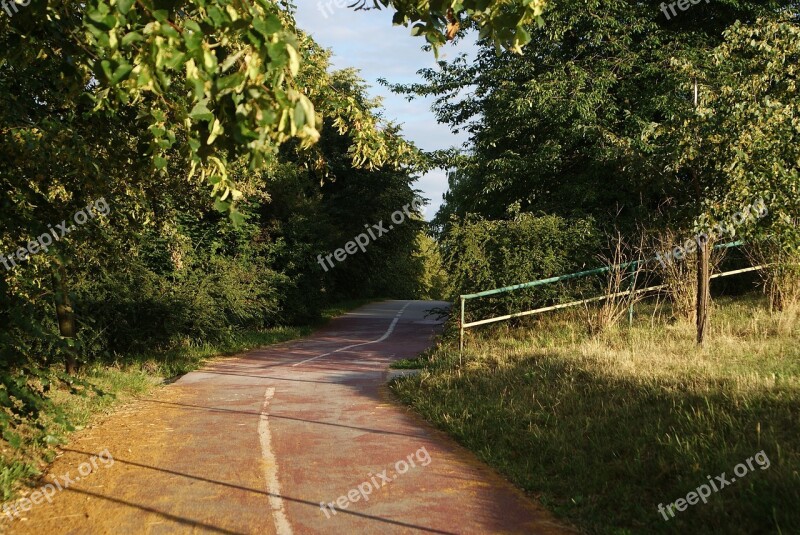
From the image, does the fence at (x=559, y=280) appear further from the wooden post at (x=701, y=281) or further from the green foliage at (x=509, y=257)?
the wooden post at (x=701, y=281)

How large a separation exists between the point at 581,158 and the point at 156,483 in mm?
15849

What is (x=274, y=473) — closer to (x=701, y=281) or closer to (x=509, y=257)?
(x=701, y=281)

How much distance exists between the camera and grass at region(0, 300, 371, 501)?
7742mm

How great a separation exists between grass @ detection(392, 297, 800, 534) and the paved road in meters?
0.50

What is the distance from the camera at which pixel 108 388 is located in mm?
12648

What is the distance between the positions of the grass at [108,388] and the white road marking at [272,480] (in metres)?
1.91

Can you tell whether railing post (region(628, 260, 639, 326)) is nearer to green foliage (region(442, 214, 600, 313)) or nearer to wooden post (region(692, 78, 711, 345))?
green foliage (region(442, 214, 600, 313))

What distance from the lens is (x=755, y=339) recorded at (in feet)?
36.1

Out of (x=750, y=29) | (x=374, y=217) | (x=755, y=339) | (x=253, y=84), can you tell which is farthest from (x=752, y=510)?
(x=374, y=217)

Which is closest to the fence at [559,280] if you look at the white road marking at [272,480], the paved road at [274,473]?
the paved road at [274,473]

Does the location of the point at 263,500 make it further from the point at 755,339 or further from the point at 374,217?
the point at 374,217

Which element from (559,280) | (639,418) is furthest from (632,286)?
(639,418)

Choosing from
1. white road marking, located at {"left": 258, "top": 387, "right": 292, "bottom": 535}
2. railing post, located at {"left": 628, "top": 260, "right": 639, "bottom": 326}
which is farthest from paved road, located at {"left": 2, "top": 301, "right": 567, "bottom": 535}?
railing post, located at {"left": 628, "top": 260, "right": 639, "bottom": 326}

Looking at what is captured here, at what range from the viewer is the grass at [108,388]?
774 cm
